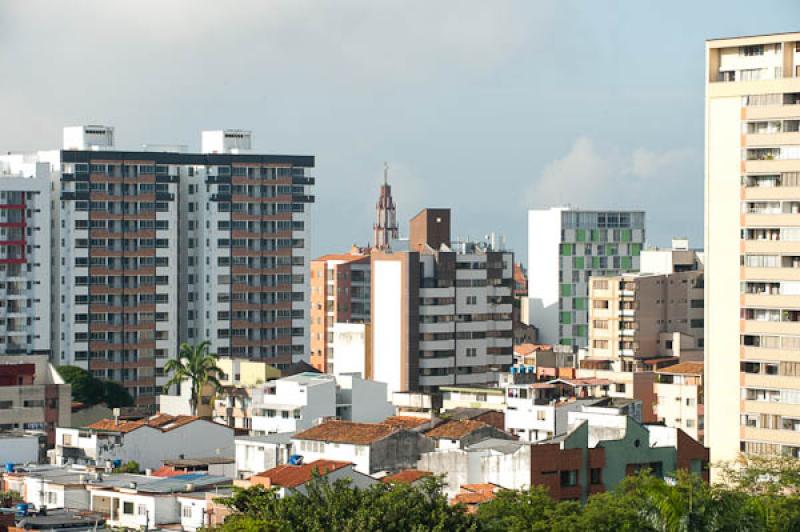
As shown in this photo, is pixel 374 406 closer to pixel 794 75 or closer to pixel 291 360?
pixel 794 75

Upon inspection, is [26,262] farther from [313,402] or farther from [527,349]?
[313,402]

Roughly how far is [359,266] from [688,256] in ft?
123

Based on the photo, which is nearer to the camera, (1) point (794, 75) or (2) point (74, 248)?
(1) point (794, 75)

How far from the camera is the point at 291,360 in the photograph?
153 m

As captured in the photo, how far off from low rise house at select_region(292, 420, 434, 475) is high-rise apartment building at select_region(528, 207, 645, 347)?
85.4 meters

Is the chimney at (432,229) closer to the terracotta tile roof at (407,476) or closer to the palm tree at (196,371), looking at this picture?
the palm tree at (196,371)

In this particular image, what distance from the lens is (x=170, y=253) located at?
492 feet

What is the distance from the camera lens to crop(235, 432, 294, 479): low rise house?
8588 centimetres

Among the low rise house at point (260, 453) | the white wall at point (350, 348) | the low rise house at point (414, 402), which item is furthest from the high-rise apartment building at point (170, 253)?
the low rise house at point (260, 453)

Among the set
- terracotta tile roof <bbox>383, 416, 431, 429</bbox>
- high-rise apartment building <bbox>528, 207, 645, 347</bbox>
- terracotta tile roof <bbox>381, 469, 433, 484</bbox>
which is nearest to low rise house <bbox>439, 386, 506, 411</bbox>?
terracotta tile roof <bbox>383, 416, 431, 429</bbox>

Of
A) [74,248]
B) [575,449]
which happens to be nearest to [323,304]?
[74,248]

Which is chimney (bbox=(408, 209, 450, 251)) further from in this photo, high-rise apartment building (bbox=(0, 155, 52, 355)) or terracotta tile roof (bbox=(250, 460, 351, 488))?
terracotta tile roof (bbox=(250, 460, 351, 488))

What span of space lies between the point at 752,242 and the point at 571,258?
82.1 m

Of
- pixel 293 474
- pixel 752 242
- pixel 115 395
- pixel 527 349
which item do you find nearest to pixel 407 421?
pixel 752 242
